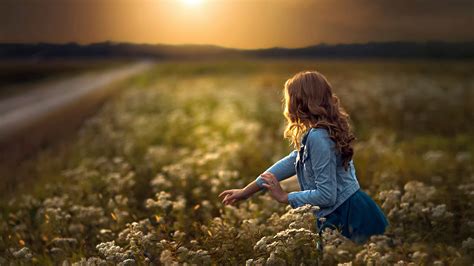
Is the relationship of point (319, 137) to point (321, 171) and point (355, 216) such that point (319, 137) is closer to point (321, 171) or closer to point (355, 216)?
point (321, 171)

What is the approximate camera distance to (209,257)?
484 centimetres

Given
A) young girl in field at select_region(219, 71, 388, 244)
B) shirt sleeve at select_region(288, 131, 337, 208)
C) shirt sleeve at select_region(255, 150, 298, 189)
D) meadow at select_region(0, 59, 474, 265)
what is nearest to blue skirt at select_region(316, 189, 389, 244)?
young girl in field at select_region(219, 71, 388, 244)

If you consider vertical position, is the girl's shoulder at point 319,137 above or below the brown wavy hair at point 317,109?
below

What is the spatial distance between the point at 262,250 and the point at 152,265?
780mm

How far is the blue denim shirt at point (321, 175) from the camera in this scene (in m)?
4.92

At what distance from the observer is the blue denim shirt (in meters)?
4.92

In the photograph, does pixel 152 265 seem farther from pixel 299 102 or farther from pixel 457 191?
pixel 457 191

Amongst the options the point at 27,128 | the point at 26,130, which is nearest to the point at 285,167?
the point at 26,130

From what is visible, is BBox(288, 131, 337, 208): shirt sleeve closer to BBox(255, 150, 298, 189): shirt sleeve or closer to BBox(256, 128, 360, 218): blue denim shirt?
BBox(256, 128, 360, 218): blue denim shirt

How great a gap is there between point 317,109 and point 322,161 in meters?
0.36

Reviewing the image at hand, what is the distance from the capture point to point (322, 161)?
4.91m

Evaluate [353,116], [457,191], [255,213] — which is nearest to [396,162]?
[457,191]

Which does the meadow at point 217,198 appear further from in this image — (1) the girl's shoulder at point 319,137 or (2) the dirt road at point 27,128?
(1) the girl's shoulder at point 319,137

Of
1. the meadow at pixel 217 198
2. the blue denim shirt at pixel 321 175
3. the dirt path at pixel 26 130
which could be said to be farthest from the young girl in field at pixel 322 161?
the dirt path at pixel 26 130
